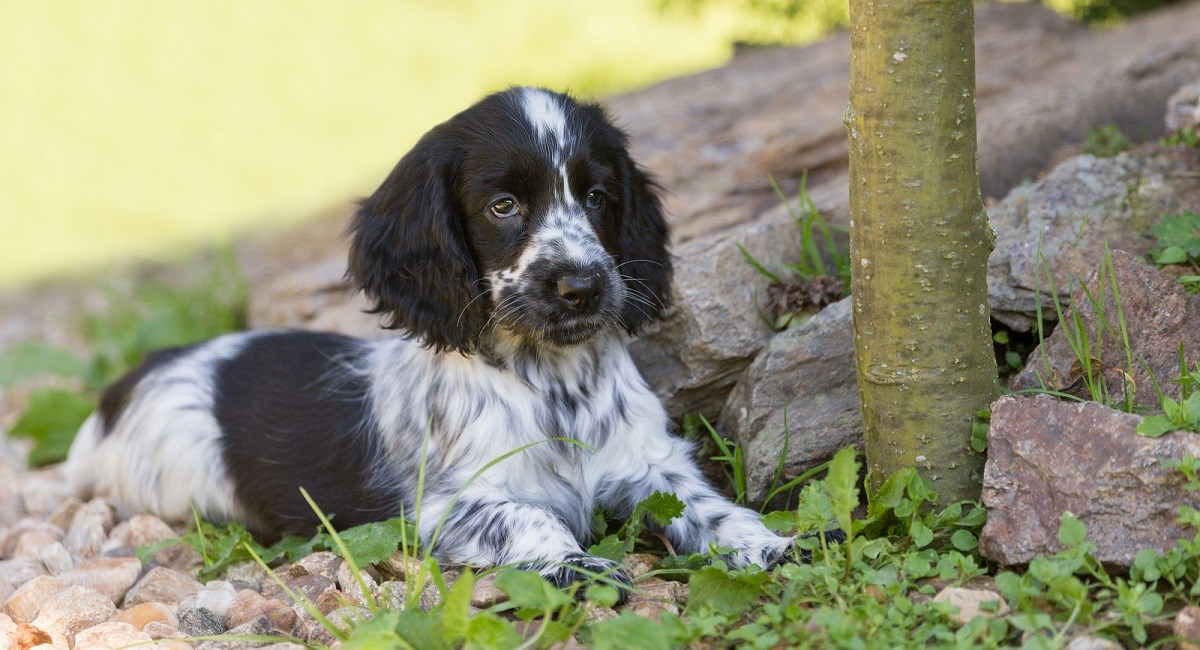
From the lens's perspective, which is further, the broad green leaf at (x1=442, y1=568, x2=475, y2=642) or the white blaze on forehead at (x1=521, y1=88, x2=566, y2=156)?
the white blaze on forehead at (x1=521, y1=88, x2=566, y2=156)

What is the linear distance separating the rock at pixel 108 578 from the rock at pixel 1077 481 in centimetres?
244

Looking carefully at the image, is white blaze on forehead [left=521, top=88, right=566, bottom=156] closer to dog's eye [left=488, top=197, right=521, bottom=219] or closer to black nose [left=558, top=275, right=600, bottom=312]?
dog's eye [left=488, top=197, right=521, bottom=219]

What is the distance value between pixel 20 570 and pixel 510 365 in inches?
66.0

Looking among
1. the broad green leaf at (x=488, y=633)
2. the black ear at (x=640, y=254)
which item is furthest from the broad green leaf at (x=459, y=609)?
the black ear at (x=640, y=254)

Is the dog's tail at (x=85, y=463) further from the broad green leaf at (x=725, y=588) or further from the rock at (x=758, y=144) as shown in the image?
the broad green leaf at (x=725, y=588)

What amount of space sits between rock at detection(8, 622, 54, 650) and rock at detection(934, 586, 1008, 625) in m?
2.15

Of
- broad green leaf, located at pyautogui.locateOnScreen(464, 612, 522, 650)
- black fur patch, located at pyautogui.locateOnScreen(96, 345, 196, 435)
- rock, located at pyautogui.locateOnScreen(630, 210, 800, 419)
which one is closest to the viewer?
→ broad green leaf, located at pyautogui.locateOnScreen(464, 612, 522, 650)

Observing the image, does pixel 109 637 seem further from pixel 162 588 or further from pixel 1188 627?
pixel 1188 627

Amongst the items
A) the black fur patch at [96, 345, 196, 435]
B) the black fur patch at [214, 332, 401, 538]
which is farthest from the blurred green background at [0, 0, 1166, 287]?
the black fur patch at [214, 332, 401, 538]

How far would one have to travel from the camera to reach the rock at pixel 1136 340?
10.4 feet

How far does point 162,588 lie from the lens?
11.4 feet

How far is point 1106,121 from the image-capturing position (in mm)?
5176

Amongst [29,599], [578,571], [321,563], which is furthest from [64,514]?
[578,571]

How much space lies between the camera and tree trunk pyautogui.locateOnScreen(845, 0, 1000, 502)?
9.05ft
